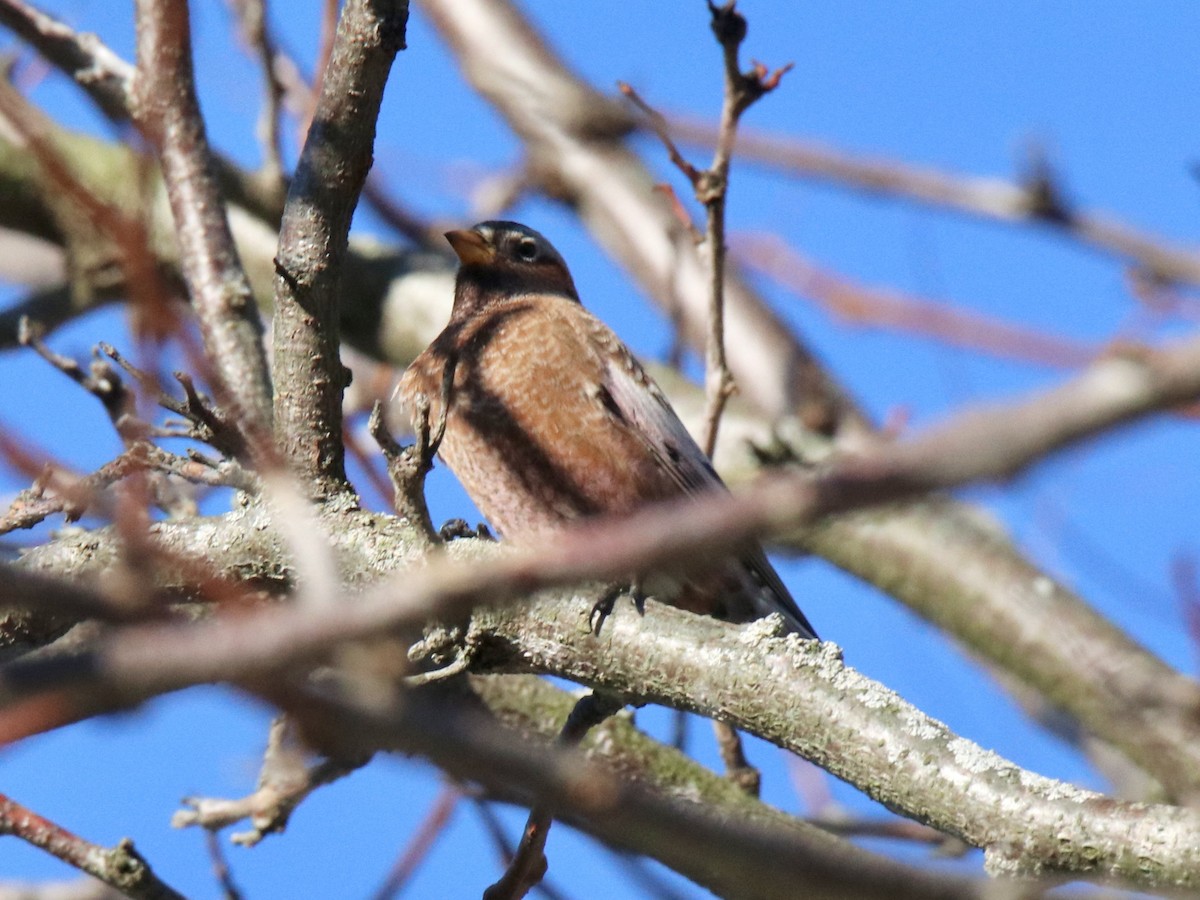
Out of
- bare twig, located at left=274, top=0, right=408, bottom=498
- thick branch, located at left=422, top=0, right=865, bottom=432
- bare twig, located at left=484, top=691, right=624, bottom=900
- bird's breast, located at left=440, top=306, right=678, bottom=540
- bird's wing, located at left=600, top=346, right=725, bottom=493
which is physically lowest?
bare twig, located at left=484, top=691, right=624, bottom=900

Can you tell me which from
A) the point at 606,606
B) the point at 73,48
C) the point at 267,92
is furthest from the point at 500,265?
the point at 606,606

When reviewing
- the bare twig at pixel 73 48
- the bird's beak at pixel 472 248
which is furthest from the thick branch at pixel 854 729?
the bare twig at pixel 73 48

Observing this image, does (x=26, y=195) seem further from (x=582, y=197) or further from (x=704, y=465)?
(x=704, y=465)

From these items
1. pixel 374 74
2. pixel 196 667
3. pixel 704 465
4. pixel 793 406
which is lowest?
pixel 196 667

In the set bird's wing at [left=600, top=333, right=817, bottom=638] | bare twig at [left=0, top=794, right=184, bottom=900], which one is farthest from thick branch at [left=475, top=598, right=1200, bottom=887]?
bird's wing at [left=600, top=333, right=817, bottom=638]

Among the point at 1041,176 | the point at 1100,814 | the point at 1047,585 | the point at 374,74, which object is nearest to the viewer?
the point at 1041,176

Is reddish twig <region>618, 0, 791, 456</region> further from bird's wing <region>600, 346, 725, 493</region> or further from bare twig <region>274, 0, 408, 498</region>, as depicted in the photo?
bare twig <region>274, 0, 408, 498</region>

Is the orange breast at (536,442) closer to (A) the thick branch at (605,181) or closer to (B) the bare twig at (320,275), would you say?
(B) the bare twig at (320,275)

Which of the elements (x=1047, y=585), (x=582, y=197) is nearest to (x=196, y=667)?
(x=1047, y=585)
